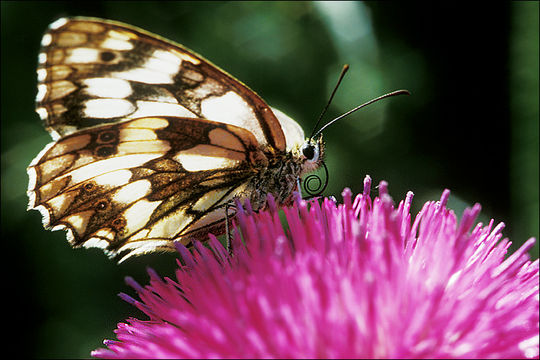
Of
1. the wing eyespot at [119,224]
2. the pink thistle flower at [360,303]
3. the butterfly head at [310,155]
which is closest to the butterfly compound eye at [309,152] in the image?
the butterfly head at [310,155]

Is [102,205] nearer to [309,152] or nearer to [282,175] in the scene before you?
[282,175]

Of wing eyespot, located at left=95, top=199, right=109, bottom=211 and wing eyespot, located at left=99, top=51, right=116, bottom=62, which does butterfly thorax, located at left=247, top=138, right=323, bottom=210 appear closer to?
wing eyespot, located at left=95, top=199, right=109, bottom=211

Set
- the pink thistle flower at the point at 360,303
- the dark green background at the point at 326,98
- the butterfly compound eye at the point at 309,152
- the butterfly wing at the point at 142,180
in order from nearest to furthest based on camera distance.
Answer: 1. the pink thistle flower at the point at 360,303
2. the butterfly wing at the point at 142,180
3. the butterfly compound eye at the point at 309,152
4. the dark green background at the point at 326,98

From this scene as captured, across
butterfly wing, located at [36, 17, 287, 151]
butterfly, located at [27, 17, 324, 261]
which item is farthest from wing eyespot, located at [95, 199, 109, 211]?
butterfly wing, located at [36, 17, 287, 151]

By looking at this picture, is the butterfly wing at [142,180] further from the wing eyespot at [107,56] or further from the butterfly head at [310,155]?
the wing eyespot at [107,56]

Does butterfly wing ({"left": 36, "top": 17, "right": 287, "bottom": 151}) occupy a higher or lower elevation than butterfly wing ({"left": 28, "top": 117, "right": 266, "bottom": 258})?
higher

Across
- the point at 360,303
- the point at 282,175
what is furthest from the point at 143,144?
the point at 360,303
